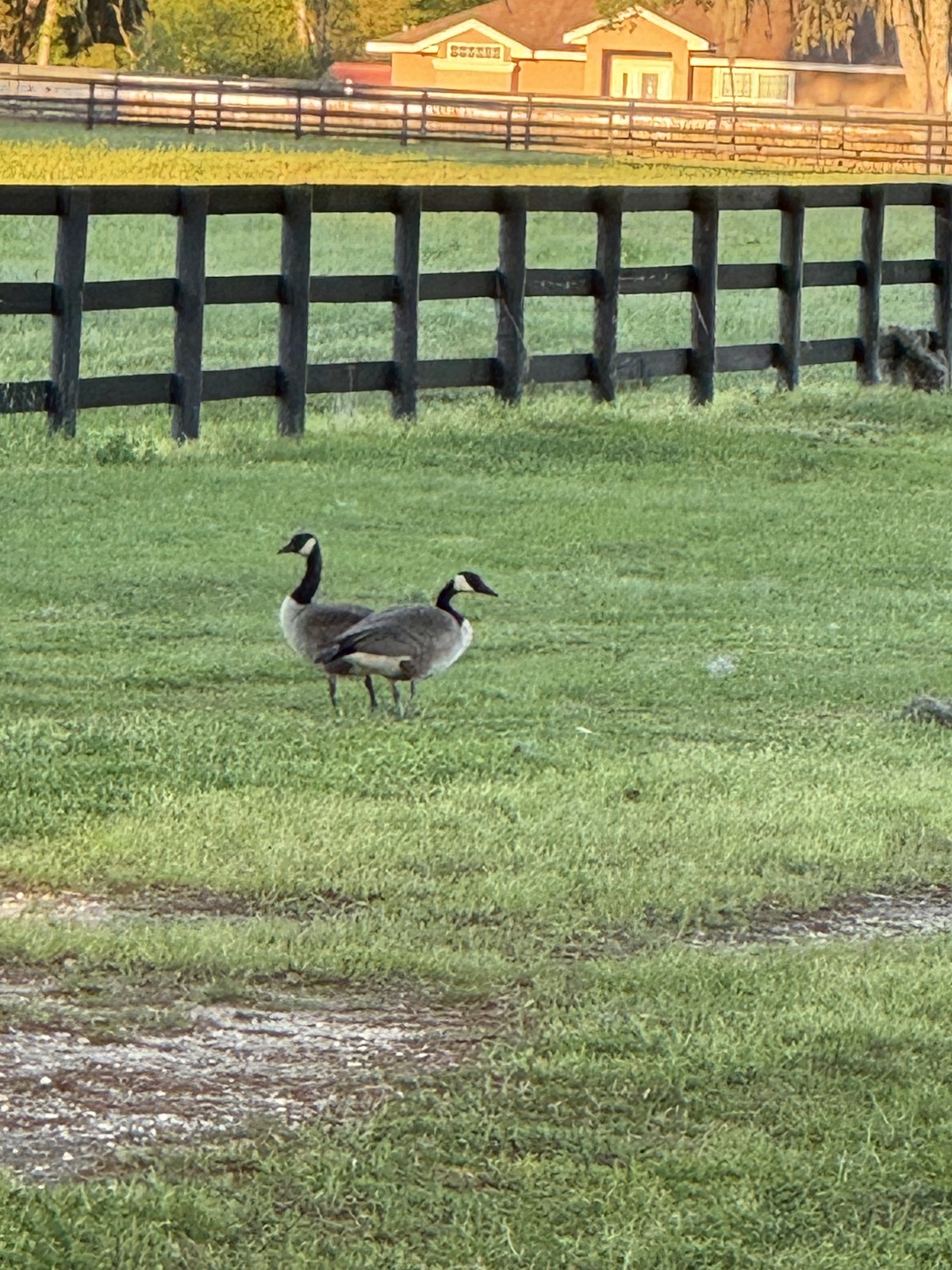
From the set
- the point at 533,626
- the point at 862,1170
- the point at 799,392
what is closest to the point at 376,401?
the point at 799,392

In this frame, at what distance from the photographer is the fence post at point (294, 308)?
14.7 meters

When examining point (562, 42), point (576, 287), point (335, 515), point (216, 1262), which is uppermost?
point (562, 42)

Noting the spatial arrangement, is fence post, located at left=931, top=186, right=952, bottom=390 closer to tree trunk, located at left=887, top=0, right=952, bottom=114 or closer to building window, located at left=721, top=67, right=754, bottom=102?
tree trunk, located at left=887, top=0, right=952, bottom=114

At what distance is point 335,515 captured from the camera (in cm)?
1250

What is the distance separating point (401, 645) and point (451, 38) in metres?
84.4

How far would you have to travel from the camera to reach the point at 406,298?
15.4 m

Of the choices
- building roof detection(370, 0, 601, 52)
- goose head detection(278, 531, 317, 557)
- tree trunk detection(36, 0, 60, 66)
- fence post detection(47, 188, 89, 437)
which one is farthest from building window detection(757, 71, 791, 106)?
goose head detection(278, 531, 317, 557)

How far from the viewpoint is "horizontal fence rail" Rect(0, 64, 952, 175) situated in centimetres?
Answer: 5725

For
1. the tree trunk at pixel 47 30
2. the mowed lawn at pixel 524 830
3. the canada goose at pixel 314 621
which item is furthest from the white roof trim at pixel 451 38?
the canada goose at pixel 314 621

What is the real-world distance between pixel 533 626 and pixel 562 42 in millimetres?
80588

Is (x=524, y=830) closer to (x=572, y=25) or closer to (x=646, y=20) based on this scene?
(x=646, y=20)

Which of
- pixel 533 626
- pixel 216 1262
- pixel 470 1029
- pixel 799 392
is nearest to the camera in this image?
pixel 216 1262

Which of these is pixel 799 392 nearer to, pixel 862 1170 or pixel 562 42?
pixel 862 1170

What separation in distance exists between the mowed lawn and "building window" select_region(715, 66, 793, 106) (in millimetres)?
73949
